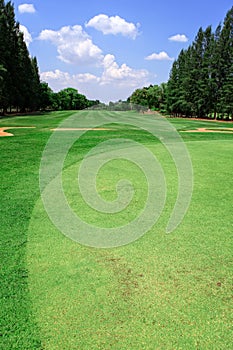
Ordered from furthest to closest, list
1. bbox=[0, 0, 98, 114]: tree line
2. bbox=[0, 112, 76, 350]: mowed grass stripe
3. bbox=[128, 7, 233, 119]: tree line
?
bbox=[128, 7, 233, 119]: tree line → bbox=[0, 0, 98, 114]: tree line → bbox=[0, 112, 76, 350]: mowed grass stripe

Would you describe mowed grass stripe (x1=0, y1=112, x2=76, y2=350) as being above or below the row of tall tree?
below

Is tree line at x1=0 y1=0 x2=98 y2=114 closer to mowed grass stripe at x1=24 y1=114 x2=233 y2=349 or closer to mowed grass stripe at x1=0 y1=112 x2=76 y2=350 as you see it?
mowed grass stripe at x1=0 y1=112 x2=76 y2=350

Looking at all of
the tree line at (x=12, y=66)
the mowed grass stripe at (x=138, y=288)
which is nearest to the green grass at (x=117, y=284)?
the mowed grass stripe at (x=138, y=288)

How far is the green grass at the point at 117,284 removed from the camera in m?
1.83

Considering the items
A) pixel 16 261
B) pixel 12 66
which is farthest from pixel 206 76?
pixel 16 261

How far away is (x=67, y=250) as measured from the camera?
2912mm

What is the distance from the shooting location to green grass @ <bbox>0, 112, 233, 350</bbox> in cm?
183

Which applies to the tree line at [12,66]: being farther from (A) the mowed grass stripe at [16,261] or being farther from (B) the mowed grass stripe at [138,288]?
(B) the mowed grass stripe at [138,288]

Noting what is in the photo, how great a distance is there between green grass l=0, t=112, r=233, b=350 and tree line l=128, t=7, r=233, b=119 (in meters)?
39.5

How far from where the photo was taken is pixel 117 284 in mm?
2385

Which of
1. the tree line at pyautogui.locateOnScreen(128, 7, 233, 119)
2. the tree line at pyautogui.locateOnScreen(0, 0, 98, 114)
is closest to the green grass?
the tree line at pyautogui.locateOnScreen(0, 0, 98, 114)

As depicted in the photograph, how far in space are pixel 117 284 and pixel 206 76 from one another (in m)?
46.7

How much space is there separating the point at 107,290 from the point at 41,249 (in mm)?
928

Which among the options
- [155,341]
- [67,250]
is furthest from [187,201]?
[155,341]
